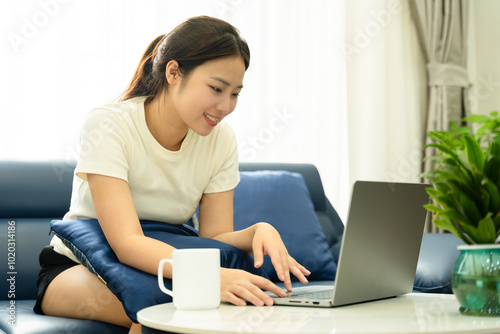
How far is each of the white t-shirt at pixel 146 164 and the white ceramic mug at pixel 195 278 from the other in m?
0.41

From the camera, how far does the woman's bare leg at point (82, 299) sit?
4.09 feet

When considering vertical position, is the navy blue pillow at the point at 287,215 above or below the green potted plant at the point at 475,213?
below

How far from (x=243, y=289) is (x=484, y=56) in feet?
9.77

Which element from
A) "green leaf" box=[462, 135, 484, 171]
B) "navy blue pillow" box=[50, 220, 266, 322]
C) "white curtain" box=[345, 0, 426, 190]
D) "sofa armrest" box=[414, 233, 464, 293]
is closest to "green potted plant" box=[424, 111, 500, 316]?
"green leaf" box=[462, 135, 484, 171]

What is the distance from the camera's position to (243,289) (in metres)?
1.00

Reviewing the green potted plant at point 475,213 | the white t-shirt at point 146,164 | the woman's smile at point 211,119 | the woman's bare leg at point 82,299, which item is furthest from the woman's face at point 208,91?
the green potted plant at point 475,213

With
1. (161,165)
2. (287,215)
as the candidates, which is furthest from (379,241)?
(287,215)

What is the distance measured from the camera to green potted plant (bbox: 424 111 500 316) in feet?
2.82

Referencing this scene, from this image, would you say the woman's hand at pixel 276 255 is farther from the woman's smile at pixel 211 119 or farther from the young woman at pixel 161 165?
the woman's smile at pixel 211 119

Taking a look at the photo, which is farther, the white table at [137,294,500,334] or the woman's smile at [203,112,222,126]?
the woman's smile at [203,112,222,126]

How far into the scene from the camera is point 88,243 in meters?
1.24

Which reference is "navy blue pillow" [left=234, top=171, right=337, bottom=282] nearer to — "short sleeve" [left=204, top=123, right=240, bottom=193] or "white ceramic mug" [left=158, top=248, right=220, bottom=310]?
"short sleeve" [left=204, top=123, right=240, bottom=193]

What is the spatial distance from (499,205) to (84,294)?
2.89ft

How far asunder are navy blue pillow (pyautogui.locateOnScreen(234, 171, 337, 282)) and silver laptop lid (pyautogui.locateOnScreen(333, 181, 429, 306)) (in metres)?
0.81
